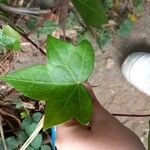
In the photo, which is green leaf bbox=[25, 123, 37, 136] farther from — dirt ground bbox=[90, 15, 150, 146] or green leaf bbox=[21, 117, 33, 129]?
dirt ground bbox=[90, 15, 150, 146]

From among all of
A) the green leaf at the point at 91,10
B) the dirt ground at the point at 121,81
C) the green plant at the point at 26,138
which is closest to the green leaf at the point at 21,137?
the green plant at the point at 26,138

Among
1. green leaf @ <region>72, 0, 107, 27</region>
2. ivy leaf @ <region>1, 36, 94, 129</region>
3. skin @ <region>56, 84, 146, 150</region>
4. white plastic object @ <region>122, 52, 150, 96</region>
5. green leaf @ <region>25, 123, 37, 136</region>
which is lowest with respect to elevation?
green leaf @ <region>25, 123, 37, 136</region>

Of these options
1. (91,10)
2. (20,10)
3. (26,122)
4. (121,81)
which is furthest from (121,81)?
(91,10)

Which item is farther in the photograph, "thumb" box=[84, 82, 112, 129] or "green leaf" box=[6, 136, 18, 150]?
"green leaf" box=[6, 136, 18, 150]

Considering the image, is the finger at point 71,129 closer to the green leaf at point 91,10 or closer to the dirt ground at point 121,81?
the green leaf at point 91,10

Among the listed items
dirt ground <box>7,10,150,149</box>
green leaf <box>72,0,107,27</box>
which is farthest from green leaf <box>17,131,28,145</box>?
green leaf <box>72,0,107,27</box>

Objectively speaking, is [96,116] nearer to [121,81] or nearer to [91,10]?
[91,10]
